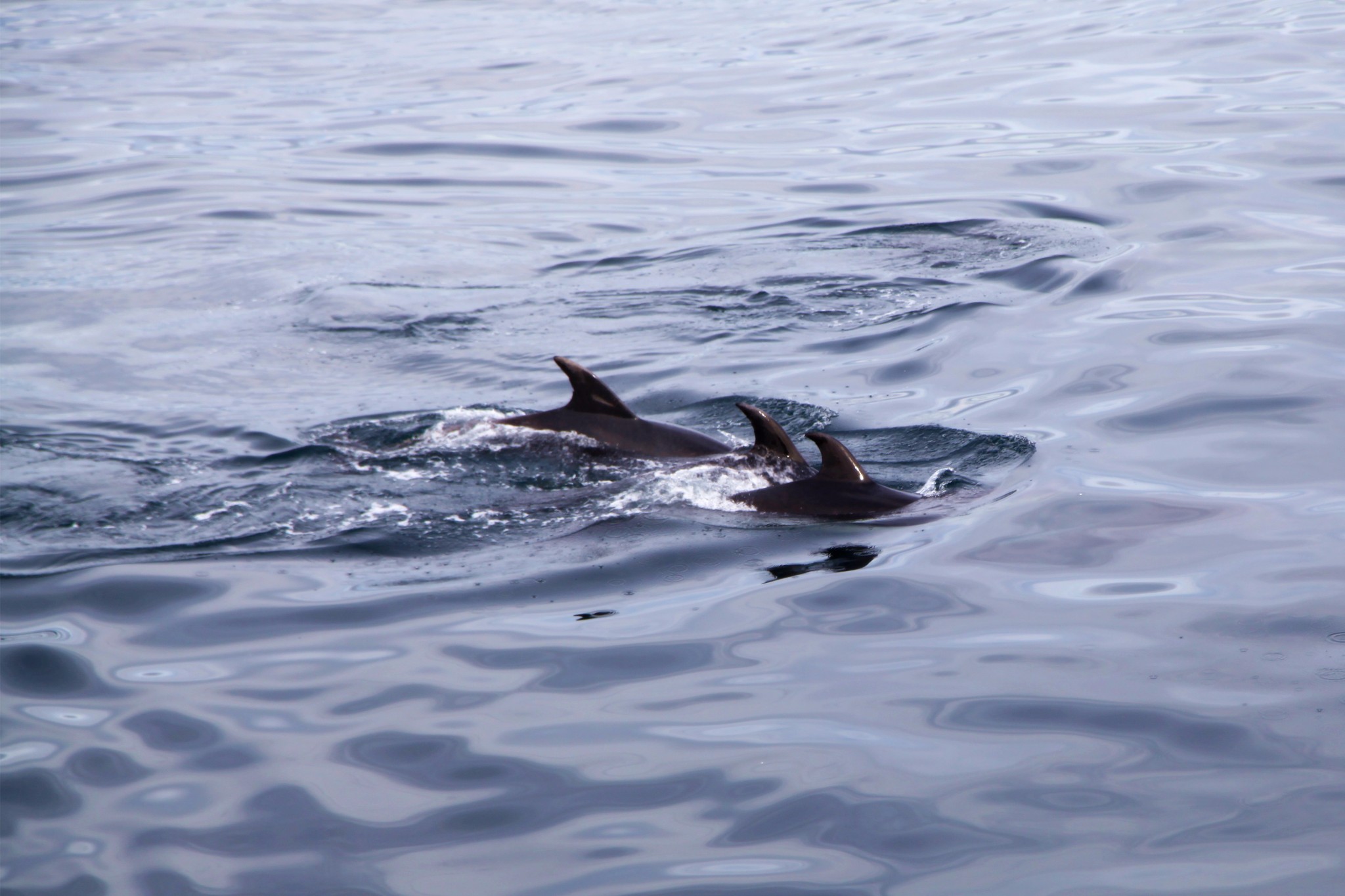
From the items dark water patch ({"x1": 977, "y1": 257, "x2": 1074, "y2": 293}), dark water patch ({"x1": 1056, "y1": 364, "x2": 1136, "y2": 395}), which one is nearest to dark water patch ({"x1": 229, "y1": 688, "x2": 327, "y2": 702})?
dark water patch ({"x1": 1056, "y1": 364, "x2": 1136, "y2": 395})

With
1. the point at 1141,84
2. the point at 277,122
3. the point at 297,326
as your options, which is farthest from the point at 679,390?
the point at 277,122

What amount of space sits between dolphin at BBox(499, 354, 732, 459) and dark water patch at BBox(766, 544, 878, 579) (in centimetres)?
153

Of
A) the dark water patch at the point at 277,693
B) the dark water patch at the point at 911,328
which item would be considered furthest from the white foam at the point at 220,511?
the dark water patch at the point at 911,328

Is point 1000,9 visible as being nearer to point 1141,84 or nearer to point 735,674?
point 1141,84

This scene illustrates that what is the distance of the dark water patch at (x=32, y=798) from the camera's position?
210 inches

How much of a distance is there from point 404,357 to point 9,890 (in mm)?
7772

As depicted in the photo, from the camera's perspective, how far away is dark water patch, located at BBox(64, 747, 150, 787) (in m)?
5.56

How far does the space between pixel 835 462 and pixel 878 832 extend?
3272mm

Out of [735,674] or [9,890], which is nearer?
[9,890]

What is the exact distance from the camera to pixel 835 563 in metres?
7.40

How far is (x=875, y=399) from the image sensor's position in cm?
1050

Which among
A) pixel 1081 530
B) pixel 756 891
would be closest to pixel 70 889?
pixel 756 891

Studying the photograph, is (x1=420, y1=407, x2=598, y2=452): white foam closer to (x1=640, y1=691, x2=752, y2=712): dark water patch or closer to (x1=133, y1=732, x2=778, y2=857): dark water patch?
(x1=640, y1=691, x2=752, y2=712): dark water patch

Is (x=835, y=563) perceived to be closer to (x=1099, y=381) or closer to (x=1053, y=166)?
(x=1099, y=381)
